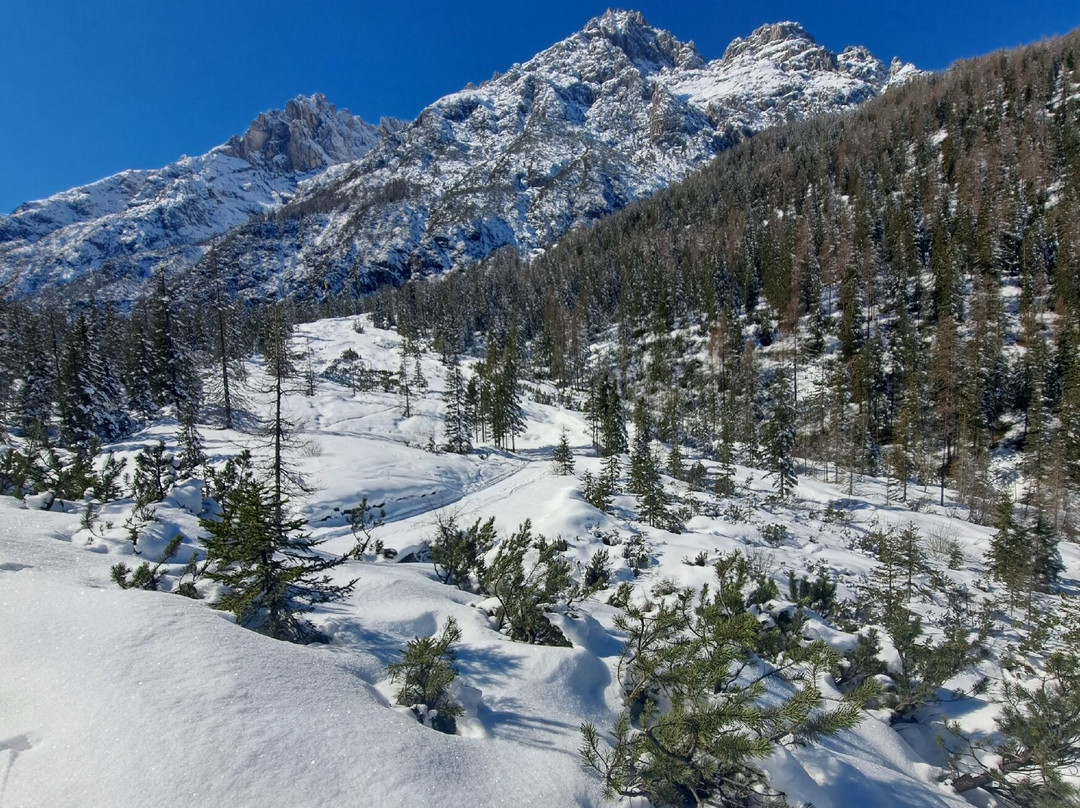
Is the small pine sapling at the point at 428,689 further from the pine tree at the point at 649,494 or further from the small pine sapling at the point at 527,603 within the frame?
the pine tree at the point at 649,494

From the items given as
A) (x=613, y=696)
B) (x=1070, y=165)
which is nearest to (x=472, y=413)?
(x=613, y=696)

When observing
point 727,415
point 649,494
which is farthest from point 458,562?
point 727,415

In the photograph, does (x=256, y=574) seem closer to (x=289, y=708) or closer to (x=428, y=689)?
(x=289, y=708)

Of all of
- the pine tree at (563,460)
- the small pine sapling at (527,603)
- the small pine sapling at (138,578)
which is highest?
the small pine sapling at (138,578)

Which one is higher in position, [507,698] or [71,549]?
[71,549]

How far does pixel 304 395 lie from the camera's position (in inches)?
2140

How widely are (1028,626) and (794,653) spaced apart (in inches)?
843

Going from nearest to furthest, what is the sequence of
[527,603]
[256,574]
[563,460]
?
[256,574] < [527,603] < [563,460]

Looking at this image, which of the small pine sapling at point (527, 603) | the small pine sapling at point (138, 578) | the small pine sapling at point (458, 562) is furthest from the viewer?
the small pine sapling at point (458, 562)

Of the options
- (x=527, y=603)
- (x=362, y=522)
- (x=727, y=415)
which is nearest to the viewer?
(x=527, y=603)

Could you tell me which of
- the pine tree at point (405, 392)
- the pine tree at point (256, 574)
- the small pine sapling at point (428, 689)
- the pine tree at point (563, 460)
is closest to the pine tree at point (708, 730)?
the small pine sapling at point (428, 689)

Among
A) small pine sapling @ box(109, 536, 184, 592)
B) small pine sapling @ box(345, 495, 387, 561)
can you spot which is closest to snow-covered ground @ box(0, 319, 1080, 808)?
small pine sapling @ box(109, 536, 184, 592)

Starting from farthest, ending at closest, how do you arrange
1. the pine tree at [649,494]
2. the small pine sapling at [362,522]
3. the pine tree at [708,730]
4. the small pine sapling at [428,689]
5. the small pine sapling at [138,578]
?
the pine tree at [649,494]
the small pine sapling at [362,522]
the small pine sapling at [138,578]
the small pine sapling at [428,689]
the pine tree at [708,730]

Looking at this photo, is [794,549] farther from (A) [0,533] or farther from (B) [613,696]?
(A) [0,533]
